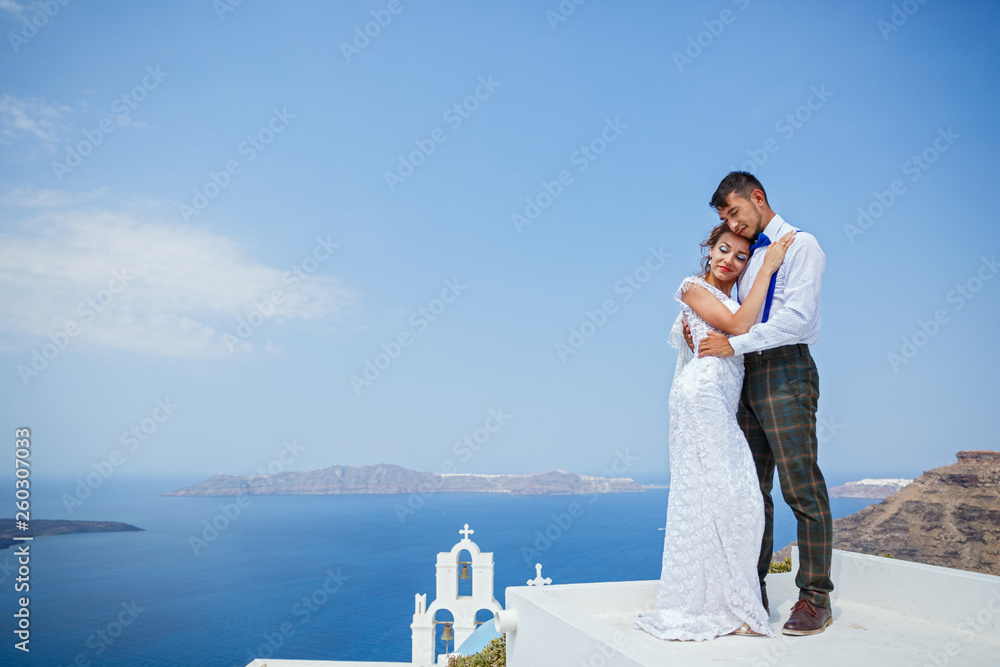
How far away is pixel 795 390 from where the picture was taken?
2805mm

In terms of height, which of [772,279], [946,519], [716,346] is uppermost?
[772,279]

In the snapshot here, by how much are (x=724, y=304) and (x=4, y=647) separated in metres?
44.1

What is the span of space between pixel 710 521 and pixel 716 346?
0.75 m

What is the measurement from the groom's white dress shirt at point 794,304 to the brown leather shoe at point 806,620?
115 cm

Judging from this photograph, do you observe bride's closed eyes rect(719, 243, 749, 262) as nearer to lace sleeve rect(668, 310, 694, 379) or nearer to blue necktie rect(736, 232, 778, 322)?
blue necktie rect(736, 232, 778, 322)

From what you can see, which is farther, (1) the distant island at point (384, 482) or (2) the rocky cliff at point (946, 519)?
(1) the distant island at point (384, 482)

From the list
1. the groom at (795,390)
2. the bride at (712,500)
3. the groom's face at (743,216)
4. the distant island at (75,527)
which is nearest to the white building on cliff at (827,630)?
the bride at (712,500)

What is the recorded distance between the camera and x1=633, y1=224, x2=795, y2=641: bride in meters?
2.66

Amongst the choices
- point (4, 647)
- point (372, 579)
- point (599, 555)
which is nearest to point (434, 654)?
point (4, 647)

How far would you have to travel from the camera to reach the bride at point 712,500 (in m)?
2.66
